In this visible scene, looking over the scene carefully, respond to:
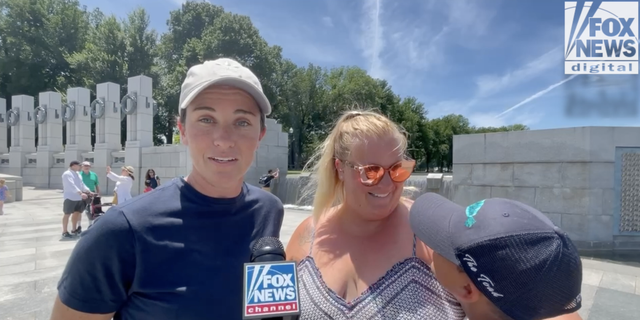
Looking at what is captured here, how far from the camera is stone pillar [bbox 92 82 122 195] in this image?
68.3 ft

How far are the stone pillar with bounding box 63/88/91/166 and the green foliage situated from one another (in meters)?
8.09

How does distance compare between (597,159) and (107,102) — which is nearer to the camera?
(597,159)

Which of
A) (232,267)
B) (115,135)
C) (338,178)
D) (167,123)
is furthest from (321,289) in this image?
(167,123)

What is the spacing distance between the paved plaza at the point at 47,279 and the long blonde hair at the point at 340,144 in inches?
146

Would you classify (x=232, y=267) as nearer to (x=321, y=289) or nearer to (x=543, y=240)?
(x=321, y=289)

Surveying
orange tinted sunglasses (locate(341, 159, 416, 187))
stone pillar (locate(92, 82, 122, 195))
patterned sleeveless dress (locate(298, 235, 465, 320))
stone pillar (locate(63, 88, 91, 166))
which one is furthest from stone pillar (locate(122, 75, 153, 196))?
patterned sleeveless dress (locate(298, 235, 465, 320))

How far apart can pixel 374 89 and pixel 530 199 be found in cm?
3149

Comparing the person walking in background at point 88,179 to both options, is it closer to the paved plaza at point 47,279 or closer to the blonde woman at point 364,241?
the paved plaza at point 47,279

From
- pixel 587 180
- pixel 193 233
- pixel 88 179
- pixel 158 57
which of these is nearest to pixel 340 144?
pixel 193 233

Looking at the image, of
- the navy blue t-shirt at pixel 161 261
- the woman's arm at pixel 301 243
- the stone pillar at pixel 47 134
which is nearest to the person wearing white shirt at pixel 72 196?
the woman's arm at pixel 301 243

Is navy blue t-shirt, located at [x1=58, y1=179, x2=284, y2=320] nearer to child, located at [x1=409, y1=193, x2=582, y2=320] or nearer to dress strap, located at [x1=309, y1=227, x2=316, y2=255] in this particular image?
dress strap, located at [x1=309, y1=227, x2=316, y2=255]

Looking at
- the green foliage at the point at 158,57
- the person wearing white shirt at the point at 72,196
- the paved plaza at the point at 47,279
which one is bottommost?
the paved plaza at the point at 47,279

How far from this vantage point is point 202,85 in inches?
60.1

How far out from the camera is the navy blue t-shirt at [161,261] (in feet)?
4.33
